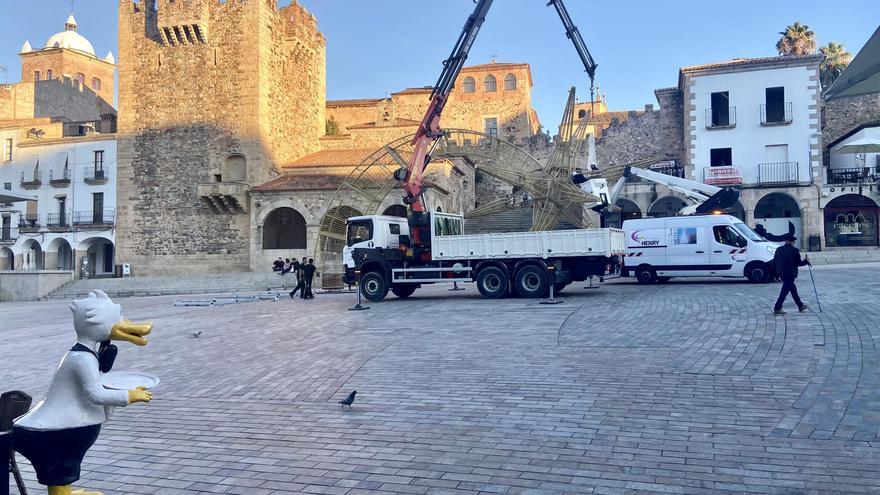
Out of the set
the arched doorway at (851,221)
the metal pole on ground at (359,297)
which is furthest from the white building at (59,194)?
the arched doorway at (851,221)

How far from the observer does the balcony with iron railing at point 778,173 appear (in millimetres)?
31031

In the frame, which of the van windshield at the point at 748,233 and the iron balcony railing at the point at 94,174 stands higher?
the iron balcony railing at the point at 94,174

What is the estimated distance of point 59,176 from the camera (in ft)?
140

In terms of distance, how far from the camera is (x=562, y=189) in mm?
17609

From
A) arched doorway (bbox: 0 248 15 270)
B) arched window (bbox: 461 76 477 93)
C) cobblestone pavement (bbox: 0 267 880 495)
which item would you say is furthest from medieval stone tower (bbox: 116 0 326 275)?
cobblestone pavement (bbox: 0 267 880 495)

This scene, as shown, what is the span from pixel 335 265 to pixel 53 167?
28.6m

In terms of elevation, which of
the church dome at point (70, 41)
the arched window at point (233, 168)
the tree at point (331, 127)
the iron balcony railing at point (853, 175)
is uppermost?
the church dome at point (70, 41)

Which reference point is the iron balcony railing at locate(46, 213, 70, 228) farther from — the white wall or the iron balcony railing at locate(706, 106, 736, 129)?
the iron balcony railing at locate(706, 106, 736, 129)

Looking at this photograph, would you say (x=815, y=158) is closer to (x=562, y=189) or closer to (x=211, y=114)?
(x=562, y=189)

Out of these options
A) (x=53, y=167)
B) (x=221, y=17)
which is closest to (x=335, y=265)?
(x=221, y=17)

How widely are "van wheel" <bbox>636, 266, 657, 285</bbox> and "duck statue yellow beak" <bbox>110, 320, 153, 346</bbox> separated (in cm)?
1680

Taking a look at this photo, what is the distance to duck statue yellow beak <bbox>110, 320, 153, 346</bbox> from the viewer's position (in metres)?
3.46

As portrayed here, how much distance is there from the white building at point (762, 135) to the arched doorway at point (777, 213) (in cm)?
5

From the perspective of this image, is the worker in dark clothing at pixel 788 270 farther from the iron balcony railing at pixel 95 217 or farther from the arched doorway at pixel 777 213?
the iron balcony railing at pixel 95 217
